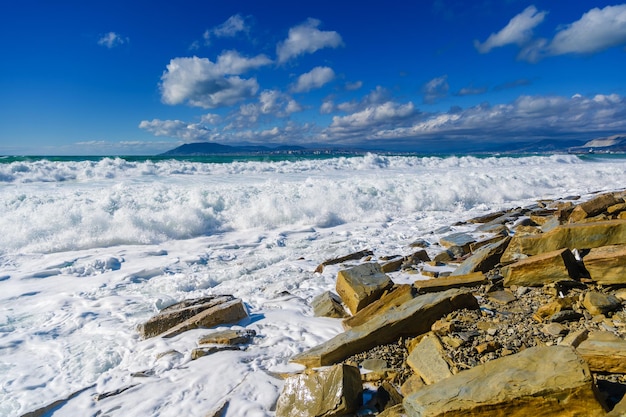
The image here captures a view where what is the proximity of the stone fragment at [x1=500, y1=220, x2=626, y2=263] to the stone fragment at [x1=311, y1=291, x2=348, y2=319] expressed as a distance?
2.50m

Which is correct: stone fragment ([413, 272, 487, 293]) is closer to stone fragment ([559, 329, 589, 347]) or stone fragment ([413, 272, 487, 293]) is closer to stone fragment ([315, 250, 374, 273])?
stone fragment ([559, 329, 589, 347])

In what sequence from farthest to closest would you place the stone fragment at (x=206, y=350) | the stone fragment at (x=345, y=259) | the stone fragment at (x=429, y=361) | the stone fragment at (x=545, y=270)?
the stone fragment at (x=345, y=259) → the stone fragment at (x=545, y=270) → the stone fragment at (x=206, y=350) → the stone fragment at (x=429, y=361)

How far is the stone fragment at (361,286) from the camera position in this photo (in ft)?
14.8

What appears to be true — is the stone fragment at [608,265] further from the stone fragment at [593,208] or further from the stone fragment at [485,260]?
the stone fragment at [593,208]

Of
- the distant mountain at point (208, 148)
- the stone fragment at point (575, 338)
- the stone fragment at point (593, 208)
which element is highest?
the distant mountain at point (208, 148)

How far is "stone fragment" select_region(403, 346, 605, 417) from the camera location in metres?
1.82

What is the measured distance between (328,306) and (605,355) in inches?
117

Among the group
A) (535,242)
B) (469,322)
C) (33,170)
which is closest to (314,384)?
(469,322)

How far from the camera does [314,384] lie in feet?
8.60

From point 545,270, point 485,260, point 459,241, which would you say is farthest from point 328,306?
point 459,241

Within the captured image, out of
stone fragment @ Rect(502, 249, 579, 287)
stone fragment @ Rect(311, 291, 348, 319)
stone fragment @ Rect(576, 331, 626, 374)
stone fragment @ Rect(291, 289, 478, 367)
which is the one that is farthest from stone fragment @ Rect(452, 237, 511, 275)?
stone fragment @ Rect(576, 331, 626, 374)

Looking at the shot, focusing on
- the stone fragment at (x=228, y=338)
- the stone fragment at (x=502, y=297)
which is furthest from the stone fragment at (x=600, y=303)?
the stone fragment at (x=228, y=338)

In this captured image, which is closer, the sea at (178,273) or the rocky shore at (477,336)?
the rocky shore at (477,336)

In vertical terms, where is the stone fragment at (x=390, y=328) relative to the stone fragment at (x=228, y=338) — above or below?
above
